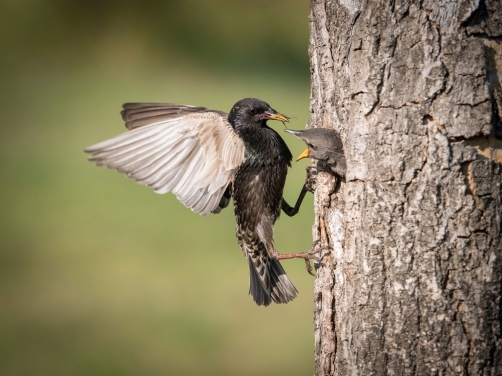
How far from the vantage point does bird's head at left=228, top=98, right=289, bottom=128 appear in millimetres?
3072

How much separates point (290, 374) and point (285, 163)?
2.05 metres

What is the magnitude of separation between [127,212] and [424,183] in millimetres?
4752

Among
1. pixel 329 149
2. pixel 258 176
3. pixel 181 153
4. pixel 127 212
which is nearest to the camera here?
pixel 329 149

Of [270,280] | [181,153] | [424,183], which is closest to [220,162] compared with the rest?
[181,153]

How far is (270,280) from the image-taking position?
11.1 feet

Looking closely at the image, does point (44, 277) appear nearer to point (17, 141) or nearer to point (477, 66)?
point (17, 141)

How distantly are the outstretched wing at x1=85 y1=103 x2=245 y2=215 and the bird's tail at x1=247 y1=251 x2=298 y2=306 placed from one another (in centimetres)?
51

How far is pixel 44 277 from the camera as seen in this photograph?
5715 millimetres

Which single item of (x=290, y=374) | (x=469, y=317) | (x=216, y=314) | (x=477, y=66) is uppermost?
(x=477, y=66)

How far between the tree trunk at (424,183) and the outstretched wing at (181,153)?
89 centimetres

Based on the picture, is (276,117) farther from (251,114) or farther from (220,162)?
(220,162)

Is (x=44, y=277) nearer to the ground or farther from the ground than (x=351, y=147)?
nearer to the ground

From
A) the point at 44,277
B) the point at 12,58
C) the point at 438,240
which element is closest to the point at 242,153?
the point at 438,240

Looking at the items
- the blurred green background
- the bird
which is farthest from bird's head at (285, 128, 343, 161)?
the blurred green background
